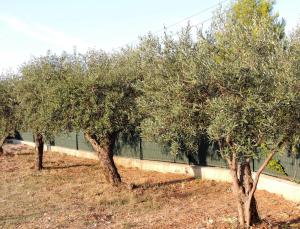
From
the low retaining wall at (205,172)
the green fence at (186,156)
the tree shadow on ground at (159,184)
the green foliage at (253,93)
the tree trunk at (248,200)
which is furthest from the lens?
the tree shadow on ground at (159,184)

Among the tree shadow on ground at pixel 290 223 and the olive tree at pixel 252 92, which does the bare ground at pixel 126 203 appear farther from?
the olive tree at pixel 252 92

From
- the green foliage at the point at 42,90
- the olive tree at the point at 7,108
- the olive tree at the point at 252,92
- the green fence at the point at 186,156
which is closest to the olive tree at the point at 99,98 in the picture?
the green foliage at the point at 42,90

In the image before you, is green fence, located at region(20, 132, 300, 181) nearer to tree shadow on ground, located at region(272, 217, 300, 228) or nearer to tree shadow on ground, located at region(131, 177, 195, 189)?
tree shadow on ground, located at region(131, 177, 195, 189)

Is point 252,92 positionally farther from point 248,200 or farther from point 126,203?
point 126,203

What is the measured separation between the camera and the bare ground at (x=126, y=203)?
41.4 feet

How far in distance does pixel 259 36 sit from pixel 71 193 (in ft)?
37.2

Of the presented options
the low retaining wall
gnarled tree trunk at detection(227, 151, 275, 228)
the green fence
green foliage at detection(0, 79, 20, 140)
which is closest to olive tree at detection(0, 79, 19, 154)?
green foliage at detection(0, 79, 20, 140)

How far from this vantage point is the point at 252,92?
8609mm

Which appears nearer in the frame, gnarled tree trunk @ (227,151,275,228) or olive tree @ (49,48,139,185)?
gnarled tree trunk @ (227,151,275,228)

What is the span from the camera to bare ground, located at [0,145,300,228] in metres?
12.6

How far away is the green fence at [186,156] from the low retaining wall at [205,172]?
28 centimetres

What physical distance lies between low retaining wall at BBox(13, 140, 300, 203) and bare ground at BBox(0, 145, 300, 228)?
34cm

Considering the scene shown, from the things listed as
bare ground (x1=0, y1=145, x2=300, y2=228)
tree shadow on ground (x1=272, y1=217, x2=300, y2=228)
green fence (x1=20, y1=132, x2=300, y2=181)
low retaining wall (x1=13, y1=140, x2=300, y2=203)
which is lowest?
tree shadow on ground (x1=272, y1=217, x2=300, y2=228)

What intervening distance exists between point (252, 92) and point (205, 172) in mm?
10890
